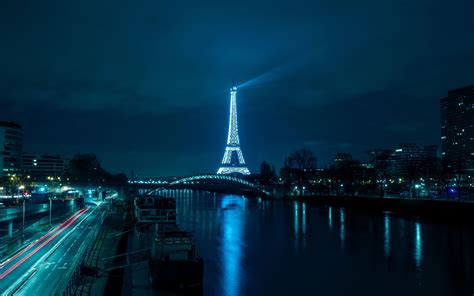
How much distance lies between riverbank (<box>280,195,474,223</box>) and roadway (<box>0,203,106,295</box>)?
33070 mm

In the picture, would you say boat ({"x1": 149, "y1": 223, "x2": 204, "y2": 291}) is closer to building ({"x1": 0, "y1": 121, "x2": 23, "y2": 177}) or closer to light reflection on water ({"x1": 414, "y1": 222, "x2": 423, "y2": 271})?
light reflection on water ({"x1": 414, "y1": 222, "x2": 423, "y2": 271})

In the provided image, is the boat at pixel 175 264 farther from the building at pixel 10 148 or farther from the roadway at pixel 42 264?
the building at pixel 10 148

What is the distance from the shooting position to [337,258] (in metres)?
29.2

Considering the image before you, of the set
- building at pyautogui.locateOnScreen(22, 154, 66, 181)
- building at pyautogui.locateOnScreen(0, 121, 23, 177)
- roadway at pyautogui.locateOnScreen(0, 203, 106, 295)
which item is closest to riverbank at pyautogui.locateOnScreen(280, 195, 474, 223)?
roadway at pyautogui.locateOnScreen(0, 203, 106, 295)

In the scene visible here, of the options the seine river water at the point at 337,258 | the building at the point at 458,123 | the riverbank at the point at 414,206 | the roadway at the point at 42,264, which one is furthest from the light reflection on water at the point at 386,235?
the building at the point at 458,123

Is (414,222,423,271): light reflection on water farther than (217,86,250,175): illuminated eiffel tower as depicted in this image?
No

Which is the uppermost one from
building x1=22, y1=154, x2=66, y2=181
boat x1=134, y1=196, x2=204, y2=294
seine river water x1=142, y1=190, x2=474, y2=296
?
building x1=22, y1=154, x2=66, y2=181

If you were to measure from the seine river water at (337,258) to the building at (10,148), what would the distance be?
63418 millimetres

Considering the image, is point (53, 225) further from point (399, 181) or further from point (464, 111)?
point (464, 111)

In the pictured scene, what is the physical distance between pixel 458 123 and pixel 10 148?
109241 mm

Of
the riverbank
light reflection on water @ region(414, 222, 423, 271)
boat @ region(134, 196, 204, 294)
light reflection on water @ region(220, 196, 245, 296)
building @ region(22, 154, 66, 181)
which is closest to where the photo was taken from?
boat @ region(134, 196, 204, 294)

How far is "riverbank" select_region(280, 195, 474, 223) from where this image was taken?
145 ft

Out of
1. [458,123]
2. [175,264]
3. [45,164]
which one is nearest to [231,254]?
[175,264]

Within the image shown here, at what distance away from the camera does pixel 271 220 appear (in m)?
53.1
